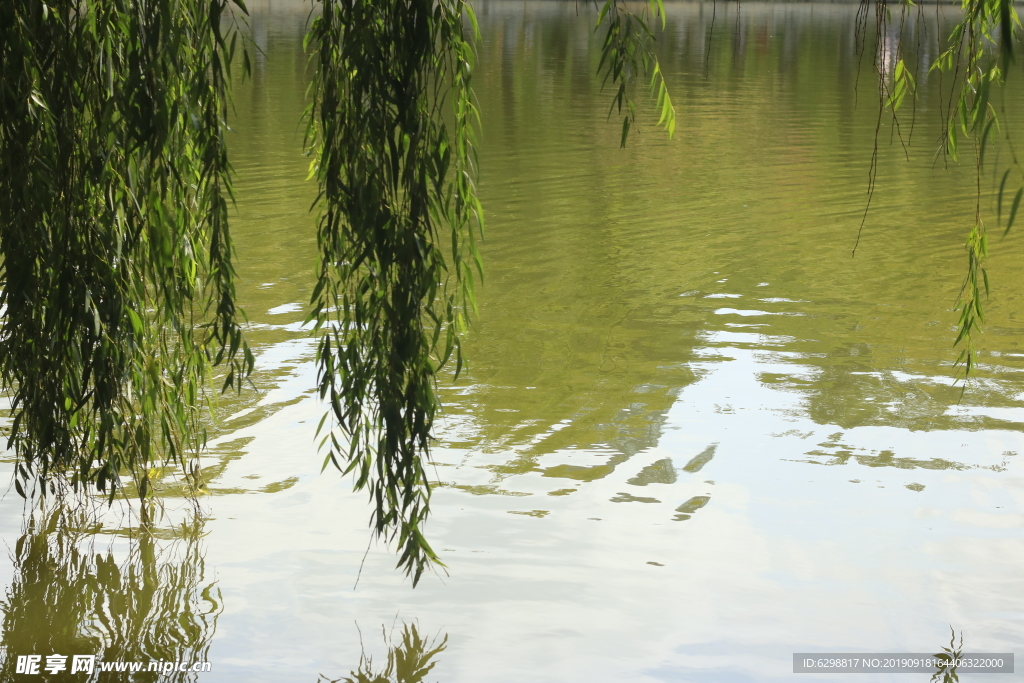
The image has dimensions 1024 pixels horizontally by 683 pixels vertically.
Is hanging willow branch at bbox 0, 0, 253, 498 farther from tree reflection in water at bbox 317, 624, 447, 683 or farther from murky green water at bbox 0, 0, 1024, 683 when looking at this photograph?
tree reflection in water at bbox 317, 624, 447, 683

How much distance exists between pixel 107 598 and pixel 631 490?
2.14 meters

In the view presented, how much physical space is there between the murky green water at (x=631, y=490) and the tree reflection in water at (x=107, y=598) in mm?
11

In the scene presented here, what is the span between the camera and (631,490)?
15.2ft

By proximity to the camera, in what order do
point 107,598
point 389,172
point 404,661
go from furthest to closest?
point 107,598, point 404,661, point 389,172

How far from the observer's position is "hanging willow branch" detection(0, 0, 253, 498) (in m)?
2.62

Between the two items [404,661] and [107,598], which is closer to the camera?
[404,661]

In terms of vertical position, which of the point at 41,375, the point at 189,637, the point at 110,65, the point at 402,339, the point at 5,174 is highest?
the point at 110,65

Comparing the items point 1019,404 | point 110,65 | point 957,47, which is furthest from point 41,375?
point 1019,404

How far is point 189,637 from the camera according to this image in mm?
3570

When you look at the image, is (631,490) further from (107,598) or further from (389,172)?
(389,172)

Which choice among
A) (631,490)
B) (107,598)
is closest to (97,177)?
(107,598)

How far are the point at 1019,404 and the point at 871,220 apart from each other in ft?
15.7

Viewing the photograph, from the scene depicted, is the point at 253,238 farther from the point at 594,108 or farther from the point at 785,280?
the point at 594,108

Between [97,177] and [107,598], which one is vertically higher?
[97,177]
